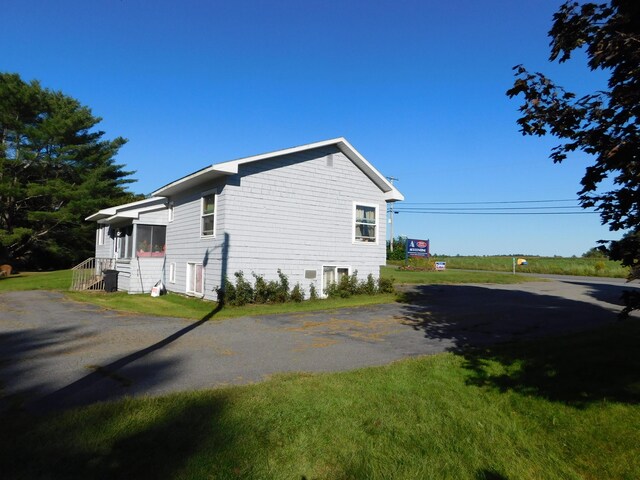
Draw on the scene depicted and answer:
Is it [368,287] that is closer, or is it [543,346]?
[543,346]

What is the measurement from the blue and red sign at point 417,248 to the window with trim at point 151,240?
3343 centimetres

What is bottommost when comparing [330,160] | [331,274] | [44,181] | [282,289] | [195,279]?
[282,289]

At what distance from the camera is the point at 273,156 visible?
51.9 ft

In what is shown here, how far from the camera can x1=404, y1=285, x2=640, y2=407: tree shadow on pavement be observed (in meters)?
5.41

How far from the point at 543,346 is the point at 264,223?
1060 centimetres

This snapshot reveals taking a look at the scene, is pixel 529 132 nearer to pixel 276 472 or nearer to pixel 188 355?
pixel 276 472

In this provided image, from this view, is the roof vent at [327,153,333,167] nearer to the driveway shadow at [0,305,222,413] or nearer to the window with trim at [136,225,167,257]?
the window with trim at [136,225,167,257]

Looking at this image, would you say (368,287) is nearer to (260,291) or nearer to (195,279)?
(260,291)

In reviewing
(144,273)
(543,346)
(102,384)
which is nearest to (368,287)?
(144,273)

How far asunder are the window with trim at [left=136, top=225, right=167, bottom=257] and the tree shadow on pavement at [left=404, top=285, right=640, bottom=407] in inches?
480

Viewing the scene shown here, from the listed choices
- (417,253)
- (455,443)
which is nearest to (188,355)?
(455,443)

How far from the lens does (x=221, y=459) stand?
3.45 metres

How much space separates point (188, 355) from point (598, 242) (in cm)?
649

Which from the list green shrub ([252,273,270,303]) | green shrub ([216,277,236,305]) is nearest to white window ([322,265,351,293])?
green shrub ([252,273,270,303])
